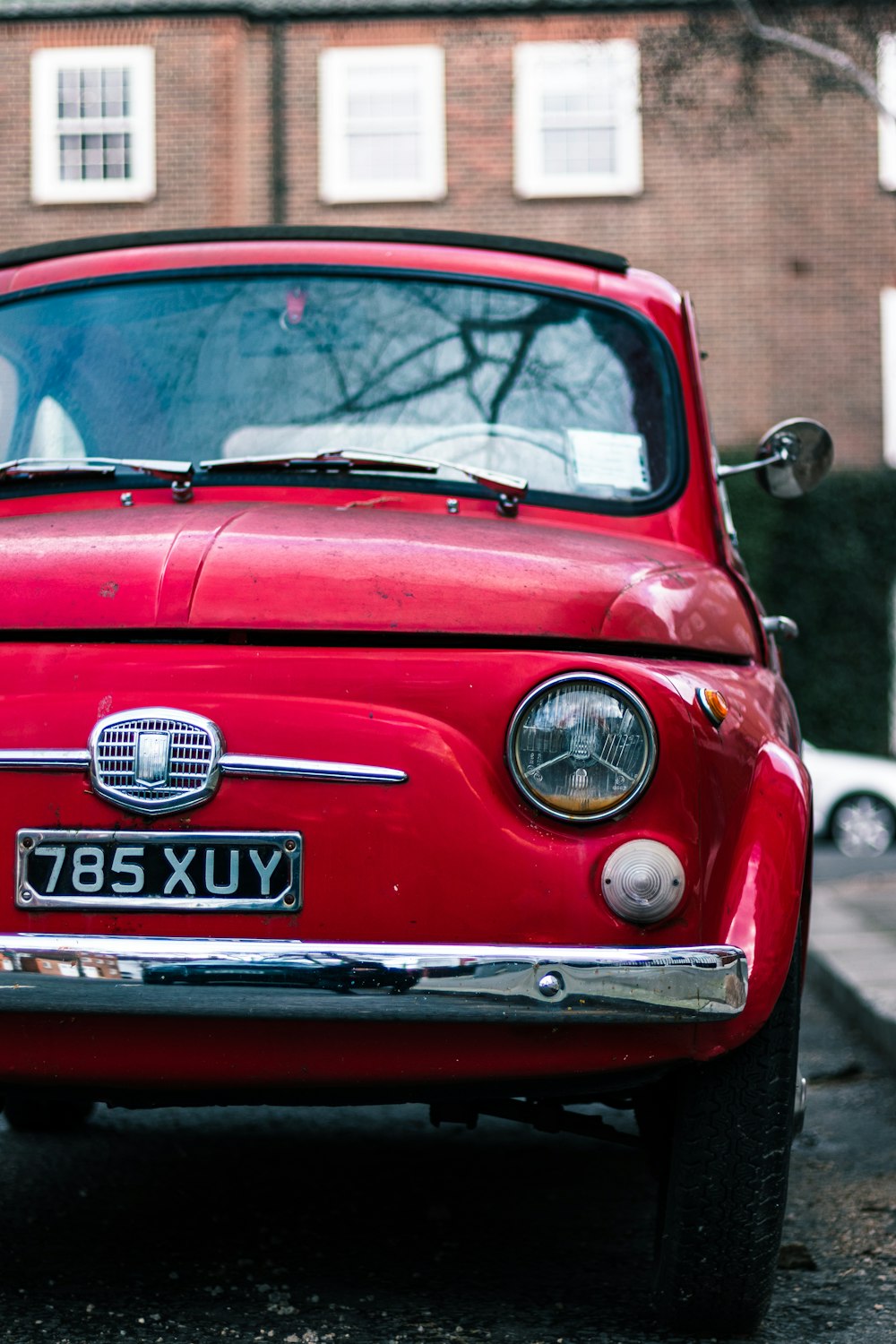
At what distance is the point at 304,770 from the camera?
2459 millimetres

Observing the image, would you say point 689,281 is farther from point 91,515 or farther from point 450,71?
point 91,515

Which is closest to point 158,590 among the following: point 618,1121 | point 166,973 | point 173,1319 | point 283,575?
point 283,575

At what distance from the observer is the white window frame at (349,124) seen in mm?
20906

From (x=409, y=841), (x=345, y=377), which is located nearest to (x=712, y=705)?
(x=409, y=841)

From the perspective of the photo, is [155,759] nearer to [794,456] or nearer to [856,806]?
[794,456]

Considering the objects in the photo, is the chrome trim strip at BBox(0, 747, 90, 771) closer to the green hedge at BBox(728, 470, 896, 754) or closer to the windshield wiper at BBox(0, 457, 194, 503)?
the windshield wiper at BBox(0, 457, 194, 503)

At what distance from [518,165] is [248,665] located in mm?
19361

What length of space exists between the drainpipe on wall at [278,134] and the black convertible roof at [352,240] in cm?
1767

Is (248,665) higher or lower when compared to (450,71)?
lower

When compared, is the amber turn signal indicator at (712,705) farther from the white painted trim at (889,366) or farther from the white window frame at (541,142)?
the white painted trim at (889,366)

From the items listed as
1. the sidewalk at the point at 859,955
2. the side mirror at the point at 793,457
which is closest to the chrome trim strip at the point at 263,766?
the side mirror at the point at 793,457

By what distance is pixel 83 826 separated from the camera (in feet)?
8.02

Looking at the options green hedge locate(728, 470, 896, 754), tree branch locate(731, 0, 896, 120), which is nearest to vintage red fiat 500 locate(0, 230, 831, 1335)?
tree branch locate(731, 0, 896, 120)

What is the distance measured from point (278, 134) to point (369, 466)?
1887 centimetres
